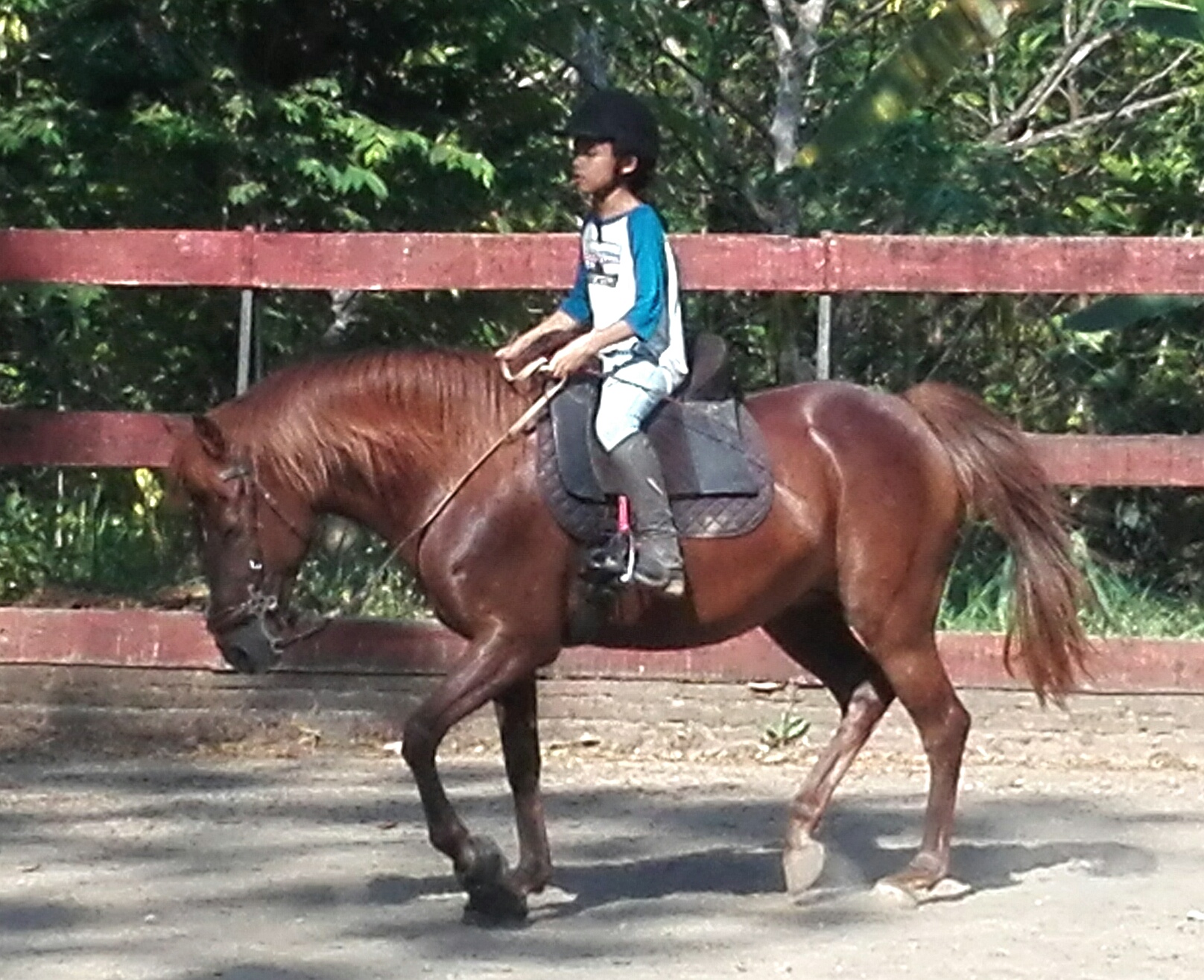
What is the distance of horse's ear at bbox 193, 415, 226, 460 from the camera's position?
717cm

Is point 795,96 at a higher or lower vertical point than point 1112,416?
higher

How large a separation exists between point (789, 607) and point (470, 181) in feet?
16.9

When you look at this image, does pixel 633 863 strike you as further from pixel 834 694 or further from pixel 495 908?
pixel 495 908

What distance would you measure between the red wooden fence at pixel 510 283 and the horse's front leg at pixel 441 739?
3.13 meters

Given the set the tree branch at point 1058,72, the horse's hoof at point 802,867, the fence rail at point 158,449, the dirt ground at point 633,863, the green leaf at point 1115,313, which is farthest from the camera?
the tree branch at point 1058,72

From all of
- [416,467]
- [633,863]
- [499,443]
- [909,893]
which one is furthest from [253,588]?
[909,893]

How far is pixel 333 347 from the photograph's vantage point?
40.0 feet

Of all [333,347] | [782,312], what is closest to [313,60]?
[333,347]

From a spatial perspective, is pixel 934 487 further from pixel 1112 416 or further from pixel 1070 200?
pixel 1070 200

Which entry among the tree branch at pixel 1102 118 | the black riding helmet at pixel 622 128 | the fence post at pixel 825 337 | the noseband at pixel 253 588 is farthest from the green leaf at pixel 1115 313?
the noseband at pixel 253 588

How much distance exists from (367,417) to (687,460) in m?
0.95

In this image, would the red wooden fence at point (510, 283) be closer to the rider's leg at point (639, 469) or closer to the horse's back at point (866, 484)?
the horse's back at point (866, 484)

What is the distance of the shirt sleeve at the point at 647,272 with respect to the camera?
7168mm

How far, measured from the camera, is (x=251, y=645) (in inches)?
282
